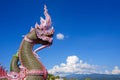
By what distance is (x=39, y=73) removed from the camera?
917 centimetres

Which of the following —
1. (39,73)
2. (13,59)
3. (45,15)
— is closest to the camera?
(39,73)

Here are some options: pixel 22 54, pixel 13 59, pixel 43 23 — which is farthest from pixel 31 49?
pixel 13 59

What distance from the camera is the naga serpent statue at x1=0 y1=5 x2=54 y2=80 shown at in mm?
9211

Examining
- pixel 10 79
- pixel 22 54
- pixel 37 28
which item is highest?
pixel 37 28

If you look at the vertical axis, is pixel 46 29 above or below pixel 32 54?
above

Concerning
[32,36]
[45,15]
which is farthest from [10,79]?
[45,15]

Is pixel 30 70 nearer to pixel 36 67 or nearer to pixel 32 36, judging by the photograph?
pixel 36 67

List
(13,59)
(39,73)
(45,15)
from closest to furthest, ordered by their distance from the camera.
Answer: (39,73) < (45,15) < (13,59)

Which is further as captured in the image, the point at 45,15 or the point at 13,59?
the point at 13,59

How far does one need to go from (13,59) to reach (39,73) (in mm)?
2034

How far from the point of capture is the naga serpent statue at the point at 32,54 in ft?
30.2

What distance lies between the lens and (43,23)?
9.73 m

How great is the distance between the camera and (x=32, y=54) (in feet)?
30.8

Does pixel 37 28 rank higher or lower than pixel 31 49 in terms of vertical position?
higher
